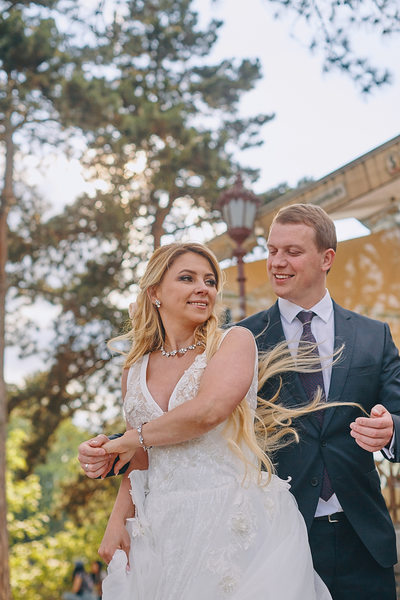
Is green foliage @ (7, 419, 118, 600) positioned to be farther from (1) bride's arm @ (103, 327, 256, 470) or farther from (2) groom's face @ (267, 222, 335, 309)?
(1) bride's arm @ (103, 327, 256, 470)

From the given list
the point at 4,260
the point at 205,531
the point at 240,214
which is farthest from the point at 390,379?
the point at 4,260

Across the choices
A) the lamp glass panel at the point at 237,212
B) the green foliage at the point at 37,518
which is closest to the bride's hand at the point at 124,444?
the lamp glass panel at the point at 237,212

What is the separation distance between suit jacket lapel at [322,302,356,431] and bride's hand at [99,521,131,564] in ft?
2.99

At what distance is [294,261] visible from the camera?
2805 millimetres

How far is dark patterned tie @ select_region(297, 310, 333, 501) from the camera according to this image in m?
2.66

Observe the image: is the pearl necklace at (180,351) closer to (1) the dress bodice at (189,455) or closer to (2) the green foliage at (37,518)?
(1) the dress bodice at (189,455)

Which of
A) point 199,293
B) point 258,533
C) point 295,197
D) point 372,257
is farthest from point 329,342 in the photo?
point 372,257

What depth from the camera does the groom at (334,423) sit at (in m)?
2.64

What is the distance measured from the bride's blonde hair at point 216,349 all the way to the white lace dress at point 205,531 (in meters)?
0.11

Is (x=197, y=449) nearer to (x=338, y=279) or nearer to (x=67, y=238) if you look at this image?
(x=338, y=279)

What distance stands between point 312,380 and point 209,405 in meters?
0.71

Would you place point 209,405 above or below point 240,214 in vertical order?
below

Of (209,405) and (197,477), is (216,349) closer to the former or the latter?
(209,405)

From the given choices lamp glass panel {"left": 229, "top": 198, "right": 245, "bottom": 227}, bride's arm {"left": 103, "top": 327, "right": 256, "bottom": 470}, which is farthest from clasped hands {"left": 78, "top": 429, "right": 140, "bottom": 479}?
lamp glass panel {"left": 229, "top": 198, "right": 245, "bottom": 227}
